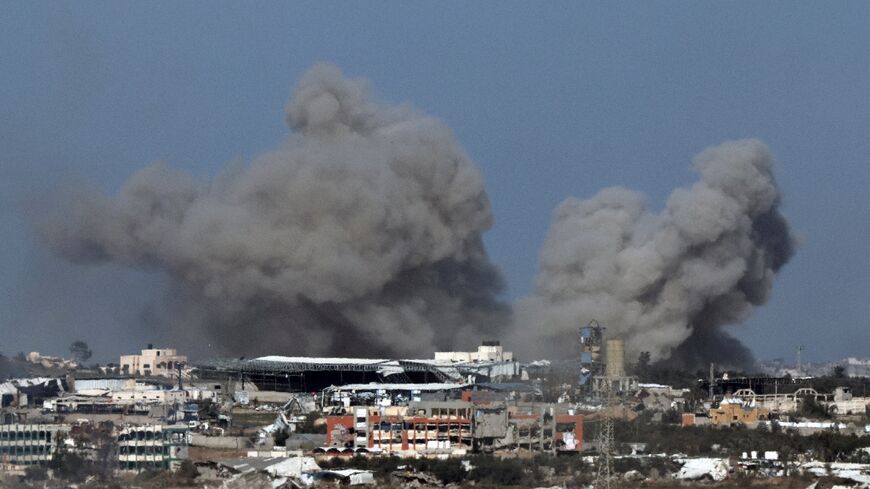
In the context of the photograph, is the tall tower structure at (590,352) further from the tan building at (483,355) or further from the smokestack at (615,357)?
the tan building at (483,355)

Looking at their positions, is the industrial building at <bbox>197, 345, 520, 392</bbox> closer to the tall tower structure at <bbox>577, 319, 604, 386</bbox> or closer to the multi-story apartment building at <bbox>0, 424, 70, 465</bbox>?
the tall tower structure at <bbox>577, 319, 604, 386</bbox>

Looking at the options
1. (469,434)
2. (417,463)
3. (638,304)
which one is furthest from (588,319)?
(417,463)

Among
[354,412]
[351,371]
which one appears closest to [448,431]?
[354,412]

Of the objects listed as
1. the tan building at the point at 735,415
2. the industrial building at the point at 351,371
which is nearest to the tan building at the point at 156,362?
the industrial building at the point at 351,371

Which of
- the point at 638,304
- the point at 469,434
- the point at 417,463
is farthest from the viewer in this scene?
the point at 638,304

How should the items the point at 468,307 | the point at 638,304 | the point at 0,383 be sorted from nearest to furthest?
the point at 0,383 < the point at 638,304 < the point at 468,307

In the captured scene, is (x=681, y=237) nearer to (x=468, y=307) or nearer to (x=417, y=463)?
(x=468, y=307)
